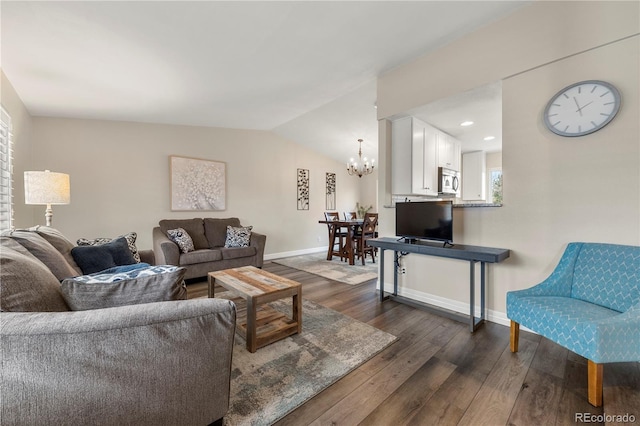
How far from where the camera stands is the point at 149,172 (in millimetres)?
4223

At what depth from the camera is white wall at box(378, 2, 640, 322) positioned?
1838 millimetres

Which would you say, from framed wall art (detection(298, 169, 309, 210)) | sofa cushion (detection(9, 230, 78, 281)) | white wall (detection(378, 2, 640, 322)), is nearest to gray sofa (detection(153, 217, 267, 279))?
framed wall art (detection(298, 169, 309, 210))

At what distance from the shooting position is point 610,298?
1.71 meters

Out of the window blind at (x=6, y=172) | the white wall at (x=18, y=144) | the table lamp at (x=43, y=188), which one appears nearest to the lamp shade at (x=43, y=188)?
the table lamp at (x=43, y=188)

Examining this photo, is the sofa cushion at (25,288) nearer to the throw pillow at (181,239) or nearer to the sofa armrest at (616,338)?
the sofa armrest at (616,338)

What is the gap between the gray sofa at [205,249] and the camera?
364 cm

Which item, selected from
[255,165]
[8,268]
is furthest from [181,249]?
[8,268]

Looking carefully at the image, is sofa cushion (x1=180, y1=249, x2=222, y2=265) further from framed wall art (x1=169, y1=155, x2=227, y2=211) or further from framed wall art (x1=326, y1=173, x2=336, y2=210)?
framed wall art (x1=326, y1=173, x2=336, y2=210)

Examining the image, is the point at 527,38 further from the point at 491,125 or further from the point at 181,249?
the point at 181,249

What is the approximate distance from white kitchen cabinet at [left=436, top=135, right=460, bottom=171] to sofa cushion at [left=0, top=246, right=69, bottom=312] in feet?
13.7

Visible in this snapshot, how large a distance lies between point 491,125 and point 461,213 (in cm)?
204

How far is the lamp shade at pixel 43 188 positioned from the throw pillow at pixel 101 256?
889 millimetres

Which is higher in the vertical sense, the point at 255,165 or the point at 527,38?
the point at 527,38

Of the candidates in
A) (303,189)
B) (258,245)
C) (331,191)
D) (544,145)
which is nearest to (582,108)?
(544,145)
